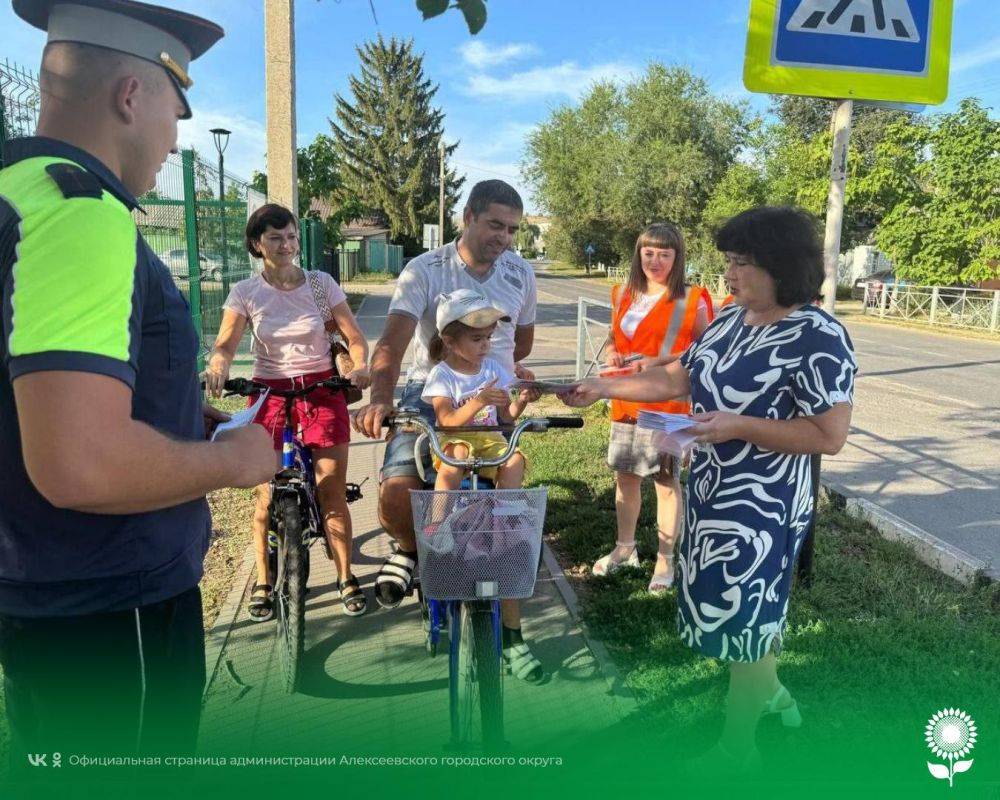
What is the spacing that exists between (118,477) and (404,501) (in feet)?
6.54

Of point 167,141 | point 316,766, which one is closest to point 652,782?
point 316,766


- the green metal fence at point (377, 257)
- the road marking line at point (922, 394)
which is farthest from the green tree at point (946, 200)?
the green metal fence at point (377, 257)

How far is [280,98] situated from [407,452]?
676 centimetres

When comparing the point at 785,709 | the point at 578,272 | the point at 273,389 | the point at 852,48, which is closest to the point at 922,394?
the point at 852,48

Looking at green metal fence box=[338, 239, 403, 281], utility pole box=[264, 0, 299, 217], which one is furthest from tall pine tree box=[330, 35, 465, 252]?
utility pole box=[264, 0, 299, 217]

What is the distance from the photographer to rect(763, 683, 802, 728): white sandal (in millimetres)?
2875

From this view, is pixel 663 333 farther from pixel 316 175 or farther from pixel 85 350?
pixel 316 175

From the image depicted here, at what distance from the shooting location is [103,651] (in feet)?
4.66

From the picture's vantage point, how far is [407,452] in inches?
125

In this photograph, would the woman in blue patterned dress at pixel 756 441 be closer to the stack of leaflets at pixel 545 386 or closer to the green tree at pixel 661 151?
the stack of leaflets at pixel 545 386

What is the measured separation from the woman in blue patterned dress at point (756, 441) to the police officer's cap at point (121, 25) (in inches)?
68.8

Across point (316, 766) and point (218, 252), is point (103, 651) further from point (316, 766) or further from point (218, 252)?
point (218, 252)

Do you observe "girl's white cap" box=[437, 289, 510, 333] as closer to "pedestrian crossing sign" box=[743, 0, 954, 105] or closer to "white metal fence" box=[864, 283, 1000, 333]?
"pedestrian crossing sign" box=[743, 0, 954, 105]

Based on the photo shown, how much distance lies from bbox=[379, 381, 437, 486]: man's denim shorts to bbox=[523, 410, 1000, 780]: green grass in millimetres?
1353
